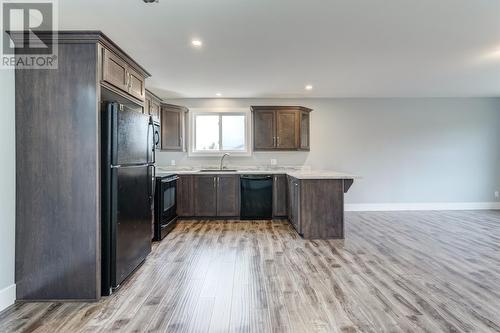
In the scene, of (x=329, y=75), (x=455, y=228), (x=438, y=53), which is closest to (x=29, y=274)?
(x=329, y=75)

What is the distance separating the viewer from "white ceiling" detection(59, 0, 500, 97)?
2453 mm

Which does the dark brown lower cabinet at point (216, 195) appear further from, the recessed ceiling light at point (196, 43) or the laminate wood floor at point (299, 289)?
the recessed ceiling light at point (196, 43)

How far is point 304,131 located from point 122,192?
13.8 ft

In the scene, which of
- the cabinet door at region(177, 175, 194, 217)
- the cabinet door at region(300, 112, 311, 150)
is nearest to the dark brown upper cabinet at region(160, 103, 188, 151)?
the cabinet door at region(177, 175, 194, 217)

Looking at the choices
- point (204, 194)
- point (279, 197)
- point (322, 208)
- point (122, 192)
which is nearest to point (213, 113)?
point (204, 194)

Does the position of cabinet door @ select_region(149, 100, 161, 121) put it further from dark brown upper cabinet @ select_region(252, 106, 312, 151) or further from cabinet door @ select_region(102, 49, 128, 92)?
cabinet door @ select_region(102, 49, 128, 92)

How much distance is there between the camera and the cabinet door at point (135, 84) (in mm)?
2908

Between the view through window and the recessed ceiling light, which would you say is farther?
the view through window

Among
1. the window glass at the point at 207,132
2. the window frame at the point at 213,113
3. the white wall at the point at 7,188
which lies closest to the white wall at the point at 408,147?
the window frame at the point at 213,113

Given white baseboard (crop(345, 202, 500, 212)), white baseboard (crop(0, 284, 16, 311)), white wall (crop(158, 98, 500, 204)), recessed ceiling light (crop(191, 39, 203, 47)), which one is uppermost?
recessed ceiling light (crop(191, 39, 203, 47))

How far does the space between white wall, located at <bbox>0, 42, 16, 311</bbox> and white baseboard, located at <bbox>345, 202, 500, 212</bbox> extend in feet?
18.5

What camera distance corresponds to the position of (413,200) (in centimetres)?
624

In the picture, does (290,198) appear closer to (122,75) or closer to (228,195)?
(228,195)

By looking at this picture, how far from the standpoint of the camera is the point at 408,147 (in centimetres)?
625
